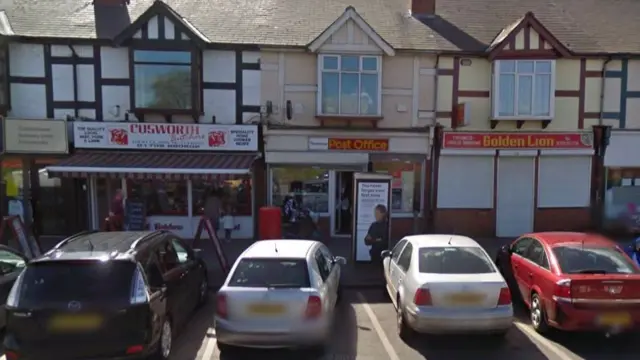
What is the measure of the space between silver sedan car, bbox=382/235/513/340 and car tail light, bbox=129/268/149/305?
3.20 metres

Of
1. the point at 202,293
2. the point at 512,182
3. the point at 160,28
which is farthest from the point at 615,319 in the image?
the point at 160,28

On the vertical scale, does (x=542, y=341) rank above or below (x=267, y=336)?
below

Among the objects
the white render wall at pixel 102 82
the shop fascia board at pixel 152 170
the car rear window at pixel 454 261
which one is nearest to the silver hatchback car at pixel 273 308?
the car rear window at pixel 454 261

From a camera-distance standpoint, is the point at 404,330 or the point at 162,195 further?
the point at 162,195

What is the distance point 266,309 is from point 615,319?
433cm

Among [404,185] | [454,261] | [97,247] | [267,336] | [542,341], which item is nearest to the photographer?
[267,336]

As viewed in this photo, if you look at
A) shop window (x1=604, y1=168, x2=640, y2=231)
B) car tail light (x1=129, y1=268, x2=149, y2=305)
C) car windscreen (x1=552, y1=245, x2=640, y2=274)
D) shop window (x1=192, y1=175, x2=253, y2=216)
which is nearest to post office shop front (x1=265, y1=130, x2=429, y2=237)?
shop window (x1=192, y1=175, x2=253, y2=216)

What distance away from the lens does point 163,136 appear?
12016 millimetres

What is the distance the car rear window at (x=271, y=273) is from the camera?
5.14 m

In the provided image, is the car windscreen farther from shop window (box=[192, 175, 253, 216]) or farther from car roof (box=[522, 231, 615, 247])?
shop window (box=[192, 175, 253, 216])

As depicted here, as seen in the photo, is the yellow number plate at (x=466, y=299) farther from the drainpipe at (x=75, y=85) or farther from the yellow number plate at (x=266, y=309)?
the drainpipe at (x=75, y=85)

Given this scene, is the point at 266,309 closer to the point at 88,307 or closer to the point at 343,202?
the point at 88,307

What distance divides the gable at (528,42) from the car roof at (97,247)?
10.8 m

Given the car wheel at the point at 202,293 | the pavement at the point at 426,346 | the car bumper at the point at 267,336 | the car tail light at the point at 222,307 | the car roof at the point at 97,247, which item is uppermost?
the car roof at the point at 97,247
